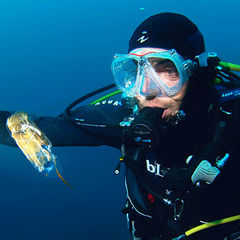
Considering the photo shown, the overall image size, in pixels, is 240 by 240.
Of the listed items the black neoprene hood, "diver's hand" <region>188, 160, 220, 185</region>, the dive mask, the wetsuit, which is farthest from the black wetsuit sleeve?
"diver's hand" <region>188, 160, 220, 185</region>

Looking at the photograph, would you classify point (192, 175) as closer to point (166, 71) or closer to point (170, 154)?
point (170, 154)

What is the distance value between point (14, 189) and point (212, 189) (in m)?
7.20

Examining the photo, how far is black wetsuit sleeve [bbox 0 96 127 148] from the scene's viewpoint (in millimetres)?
2012

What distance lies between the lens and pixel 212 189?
1684mm

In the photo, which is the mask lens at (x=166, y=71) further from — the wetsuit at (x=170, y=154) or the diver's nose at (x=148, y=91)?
the wetsuit at (x=170, y=154)

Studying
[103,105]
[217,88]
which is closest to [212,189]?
[217,88]

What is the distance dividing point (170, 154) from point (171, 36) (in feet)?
2.91

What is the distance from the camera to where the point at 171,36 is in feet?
5.66

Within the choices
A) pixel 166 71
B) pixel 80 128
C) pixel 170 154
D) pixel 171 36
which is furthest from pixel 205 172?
pixel 80 128

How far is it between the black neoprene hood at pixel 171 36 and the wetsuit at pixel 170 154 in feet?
1.33

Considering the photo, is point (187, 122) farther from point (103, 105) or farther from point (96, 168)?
point (96, 168)

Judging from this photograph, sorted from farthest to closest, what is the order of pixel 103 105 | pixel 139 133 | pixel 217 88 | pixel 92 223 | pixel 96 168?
pixel 96 168
pixel 92 223
pixel 103 105
pixel 217 88
pixel 139 133

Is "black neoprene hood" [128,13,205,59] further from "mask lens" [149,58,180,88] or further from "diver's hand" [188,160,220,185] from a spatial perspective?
"diver's hand" [188,160,220,185]

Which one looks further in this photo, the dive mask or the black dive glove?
the dive mask
